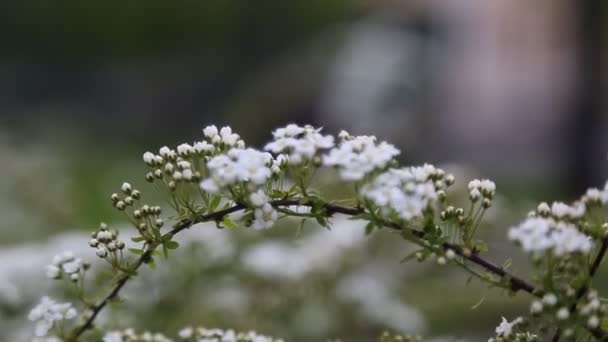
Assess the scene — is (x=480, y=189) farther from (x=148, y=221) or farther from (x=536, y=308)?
(x=148, y=221)

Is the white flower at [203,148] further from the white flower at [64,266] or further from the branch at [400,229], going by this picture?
the white flower at [64,266]

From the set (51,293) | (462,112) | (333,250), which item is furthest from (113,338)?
(462,112)

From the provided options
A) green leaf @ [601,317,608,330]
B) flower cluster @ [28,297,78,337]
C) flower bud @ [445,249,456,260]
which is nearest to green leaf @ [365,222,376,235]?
flower bud @ [445,249,456,260]

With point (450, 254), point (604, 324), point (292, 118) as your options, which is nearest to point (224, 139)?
point (450, 254)

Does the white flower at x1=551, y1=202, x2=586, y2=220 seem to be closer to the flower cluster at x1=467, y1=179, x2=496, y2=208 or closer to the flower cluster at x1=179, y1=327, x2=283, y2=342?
the flower cluster at x1=467, y1=179, x2=496, y2=208

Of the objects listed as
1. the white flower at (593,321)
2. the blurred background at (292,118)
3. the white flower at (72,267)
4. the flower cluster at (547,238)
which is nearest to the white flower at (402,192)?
the flower cluster at (547,238)
